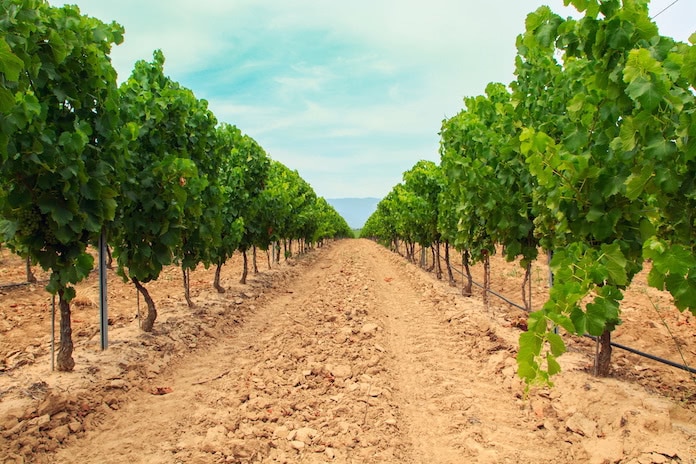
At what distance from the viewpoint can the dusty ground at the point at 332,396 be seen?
4102 millimetres

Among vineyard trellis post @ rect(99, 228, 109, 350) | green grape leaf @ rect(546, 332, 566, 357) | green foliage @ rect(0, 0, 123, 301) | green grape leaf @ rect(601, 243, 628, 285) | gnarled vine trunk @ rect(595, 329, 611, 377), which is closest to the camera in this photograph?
green grape leaf @ rect(546, 332, 566, 357)

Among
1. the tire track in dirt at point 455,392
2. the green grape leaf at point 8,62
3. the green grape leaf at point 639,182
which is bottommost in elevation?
the tire track in dirt at point 455,392

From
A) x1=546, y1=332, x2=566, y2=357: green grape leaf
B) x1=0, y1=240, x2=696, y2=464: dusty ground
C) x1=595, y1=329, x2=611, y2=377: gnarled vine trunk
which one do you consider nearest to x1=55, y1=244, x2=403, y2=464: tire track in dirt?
x1=0, y1=240, x2=696, y2=464: dusty ground

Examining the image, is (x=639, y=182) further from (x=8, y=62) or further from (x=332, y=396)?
(x=332, y=396)

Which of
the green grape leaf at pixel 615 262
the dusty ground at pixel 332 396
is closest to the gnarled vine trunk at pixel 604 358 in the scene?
the dusty ground at pixel 332 396

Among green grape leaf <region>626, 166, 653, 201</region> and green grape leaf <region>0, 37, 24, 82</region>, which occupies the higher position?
green grape leaf <region>0, 37, 24, 82</region>

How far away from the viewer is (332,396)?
5.32 metres

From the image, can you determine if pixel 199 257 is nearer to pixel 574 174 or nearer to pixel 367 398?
pixel 367 398

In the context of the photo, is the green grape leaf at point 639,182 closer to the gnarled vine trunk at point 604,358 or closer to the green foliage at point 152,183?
the gnarled vine trunk at point 604,358

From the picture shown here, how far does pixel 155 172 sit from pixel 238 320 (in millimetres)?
4115

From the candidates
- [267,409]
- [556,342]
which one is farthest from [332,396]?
[556,342]

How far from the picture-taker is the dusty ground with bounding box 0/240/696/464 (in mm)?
4102

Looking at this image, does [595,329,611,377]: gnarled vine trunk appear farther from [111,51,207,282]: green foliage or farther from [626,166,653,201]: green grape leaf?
[111,51,207,282]: green foliage

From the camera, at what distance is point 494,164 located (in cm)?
798
